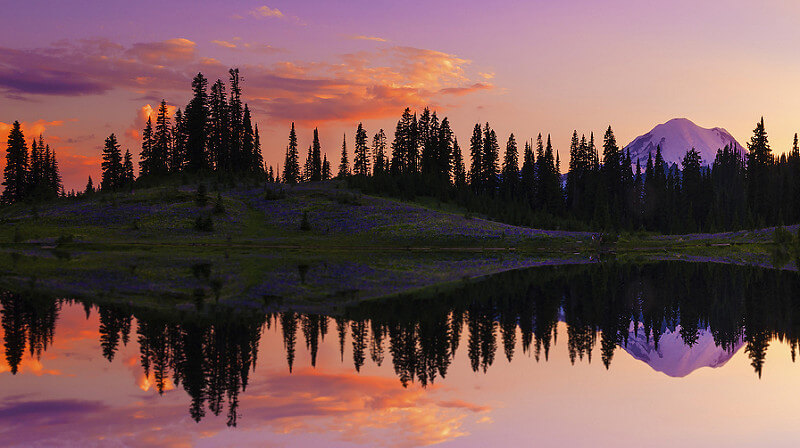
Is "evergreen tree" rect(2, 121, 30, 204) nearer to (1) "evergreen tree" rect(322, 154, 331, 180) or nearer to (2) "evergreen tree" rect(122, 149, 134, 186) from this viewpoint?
(2) "evergreen tree" rect(122, 149, 134, 186)

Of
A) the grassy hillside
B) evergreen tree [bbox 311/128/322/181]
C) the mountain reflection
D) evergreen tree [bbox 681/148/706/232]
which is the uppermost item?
evergreen tree [bbox 311/128/322/181]

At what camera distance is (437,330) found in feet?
65.8

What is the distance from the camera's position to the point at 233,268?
40.5 meters

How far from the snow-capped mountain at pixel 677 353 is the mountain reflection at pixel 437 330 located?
0.05 meters

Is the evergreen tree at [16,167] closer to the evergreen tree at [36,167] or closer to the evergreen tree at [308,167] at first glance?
the evergreen tree at [36,167]

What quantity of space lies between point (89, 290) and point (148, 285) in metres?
2.64

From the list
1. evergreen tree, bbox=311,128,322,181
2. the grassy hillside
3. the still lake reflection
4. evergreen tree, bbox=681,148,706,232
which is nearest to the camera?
the still lake reflection

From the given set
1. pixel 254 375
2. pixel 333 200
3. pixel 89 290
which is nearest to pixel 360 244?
pixel 333 200

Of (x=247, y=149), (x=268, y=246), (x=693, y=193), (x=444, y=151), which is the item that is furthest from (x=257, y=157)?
(x=693, y=193)

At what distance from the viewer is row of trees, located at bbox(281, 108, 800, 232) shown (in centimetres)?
11875

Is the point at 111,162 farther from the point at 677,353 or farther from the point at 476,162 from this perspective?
the point at 677,353

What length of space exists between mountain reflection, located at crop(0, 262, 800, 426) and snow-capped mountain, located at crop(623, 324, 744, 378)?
5 cm

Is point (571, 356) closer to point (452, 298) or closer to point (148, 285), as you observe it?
point (452, 298)

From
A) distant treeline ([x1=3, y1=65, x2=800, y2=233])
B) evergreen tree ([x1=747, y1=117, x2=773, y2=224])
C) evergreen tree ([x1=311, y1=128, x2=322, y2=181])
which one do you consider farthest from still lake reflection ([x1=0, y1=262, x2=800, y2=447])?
evergreen tree ([x1=311, y1=128, x2=322, y2=181])
